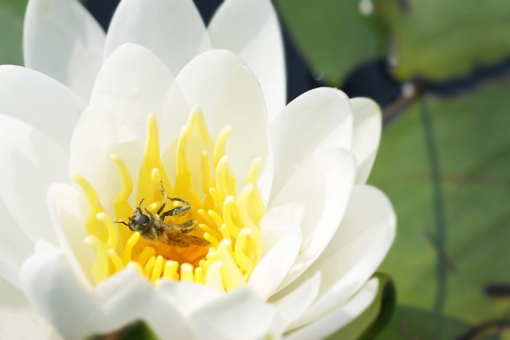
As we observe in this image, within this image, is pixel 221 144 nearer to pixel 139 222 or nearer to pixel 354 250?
pixel 139 222

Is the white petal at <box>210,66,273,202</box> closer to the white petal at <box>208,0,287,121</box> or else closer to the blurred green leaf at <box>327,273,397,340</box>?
the white petal at <box>208,0,287,121</box>

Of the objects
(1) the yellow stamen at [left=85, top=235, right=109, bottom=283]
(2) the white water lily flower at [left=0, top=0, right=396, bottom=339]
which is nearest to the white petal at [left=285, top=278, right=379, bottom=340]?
(2) the white water lily flower at [left=0, top=0, right=396, bottom=339]

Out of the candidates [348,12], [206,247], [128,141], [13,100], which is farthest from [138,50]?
[348,12]

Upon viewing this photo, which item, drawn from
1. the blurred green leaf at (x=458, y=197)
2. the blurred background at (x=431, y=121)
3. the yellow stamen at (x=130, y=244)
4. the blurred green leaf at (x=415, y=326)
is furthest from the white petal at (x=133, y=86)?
the blurred green leaf at (x=415, y=326)

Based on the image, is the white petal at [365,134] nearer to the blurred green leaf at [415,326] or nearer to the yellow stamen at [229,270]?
the yellow stamen at [229,270]

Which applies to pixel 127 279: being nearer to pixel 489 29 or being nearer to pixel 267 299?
pixel 267 299

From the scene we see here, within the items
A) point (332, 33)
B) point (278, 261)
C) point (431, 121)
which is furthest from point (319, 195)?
point (332, 33)
